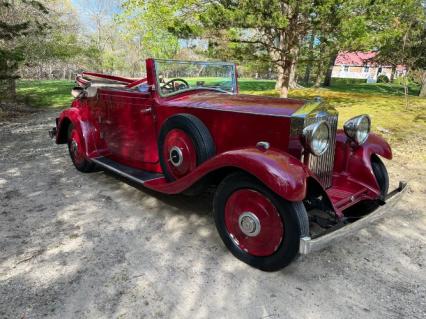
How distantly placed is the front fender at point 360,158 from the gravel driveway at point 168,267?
0.55 m

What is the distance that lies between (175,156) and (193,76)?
1.18m

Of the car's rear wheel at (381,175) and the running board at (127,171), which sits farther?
the running board at (127,171)

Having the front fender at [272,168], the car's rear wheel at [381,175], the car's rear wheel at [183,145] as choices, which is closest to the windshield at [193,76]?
the car's rear wheel at [183,145]

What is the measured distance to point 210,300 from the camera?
8.28 feet

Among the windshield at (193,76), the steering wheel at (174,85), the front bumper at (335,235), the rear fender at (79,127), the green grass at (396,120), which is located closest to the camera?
the front bumper at (335,235)

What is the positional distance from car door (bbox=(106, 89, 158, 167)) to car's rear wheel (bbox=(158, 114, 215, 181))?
0.35 meters

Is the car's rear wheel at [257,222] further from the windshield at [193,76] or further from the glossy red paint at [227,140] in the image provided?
the windshield at [193,76]

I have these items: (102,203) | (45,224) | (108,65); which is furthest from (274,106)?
(108,65)

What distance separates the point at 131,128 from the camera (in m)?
4.37

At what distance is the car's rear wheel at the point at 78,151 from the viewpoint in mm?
5066

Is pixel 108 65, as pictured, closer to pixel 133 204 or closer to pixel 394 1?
pixel 394 1

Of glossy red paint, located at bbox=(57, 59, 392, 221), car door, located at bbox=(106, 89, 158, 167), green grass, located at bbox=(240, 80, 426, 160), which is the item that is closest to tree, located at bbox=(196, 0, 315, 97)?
green grass, located at bbox=(240, 80, 426, 160)

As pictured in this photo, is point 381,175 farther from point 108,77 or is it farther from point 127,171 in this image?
point 108,77

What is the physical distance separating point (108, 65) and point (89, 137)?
129 feet
